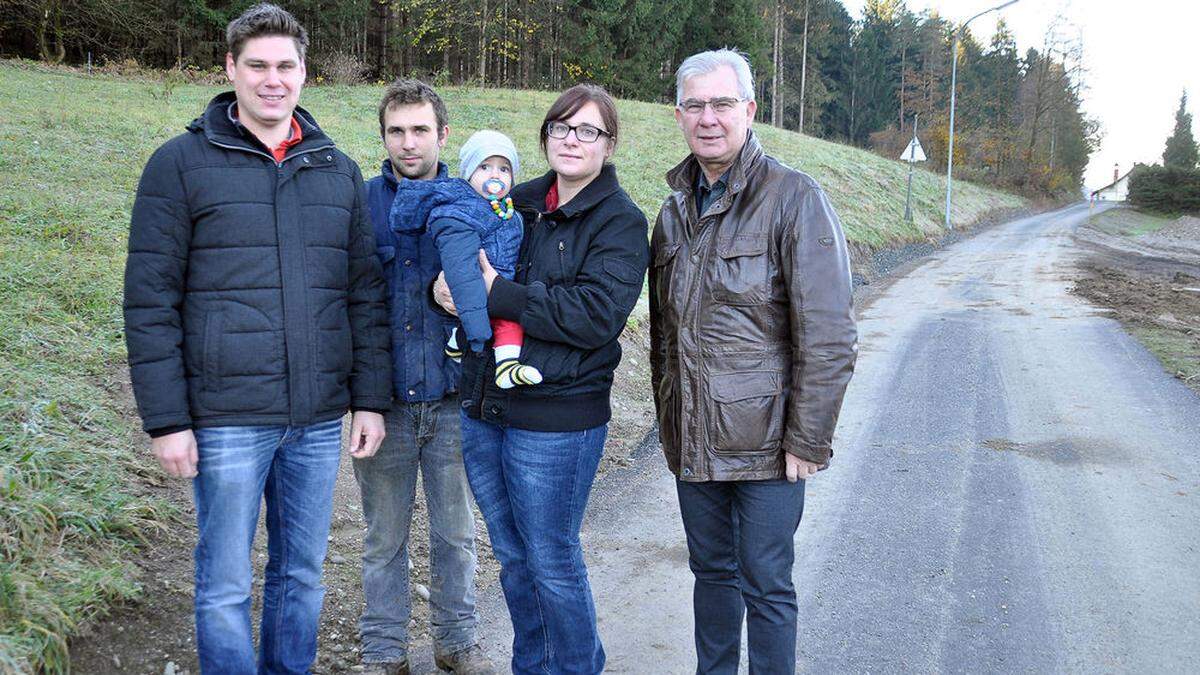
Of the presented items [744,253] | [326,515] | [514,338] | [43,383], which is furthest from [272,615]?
[43,383]

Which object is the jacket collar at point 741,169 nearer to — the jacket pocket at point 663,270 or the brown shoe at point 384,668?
the jacket pocket at point 663,270

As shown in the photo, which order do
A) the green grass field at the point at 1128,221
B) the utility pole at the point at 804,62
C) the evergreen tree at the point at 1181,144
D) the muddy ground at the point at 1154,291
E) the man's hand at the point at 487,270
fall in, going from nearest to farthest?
the man's hand at the point at 487,270 → the muddy ground at the point at 1154,291 → the green grass field at the point at 1128,221 → the utility pole at the point at 804,62 → the evergreen tree at the point at 1181,144

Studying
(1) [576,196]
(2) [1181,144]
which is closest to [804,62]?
(2) [1181,144]

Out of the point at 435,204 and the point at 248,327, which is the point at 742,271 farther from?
the point at 248,327

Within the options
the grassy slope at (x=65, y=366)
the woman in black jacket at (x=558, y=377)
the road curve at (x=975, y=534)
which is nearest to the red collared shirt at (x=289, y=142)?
the woman in black jacket at (x=558, y=377)

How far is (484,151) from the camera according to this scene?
9.82 ft

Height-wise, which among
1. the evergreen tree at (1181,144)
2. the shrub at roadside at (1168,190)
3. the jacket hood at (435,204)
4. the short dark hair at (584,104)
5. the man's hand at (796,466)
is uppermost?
the evergreen tree at (1181,144)

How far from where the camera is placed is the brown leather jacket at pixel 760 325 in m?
2.71

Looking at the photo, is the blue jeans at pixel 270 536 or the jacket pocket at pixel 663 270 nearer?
the blue jeans at pixel 270 536

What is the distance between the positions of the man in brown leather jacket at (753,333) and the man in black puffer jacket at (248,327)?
3.81ft

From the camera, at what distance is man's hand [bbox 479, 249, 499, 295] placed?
9.36 ft

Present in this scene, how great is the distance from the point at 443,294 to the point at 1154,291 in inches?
594

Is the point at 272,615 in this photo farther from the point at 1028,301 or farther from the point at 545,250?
the point at 1028,301

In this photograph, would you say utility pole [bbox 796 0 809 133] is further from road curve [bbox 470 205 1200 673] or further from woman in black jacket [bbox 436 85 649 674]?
woman in black jacket [bbox 436 85 649 674]
